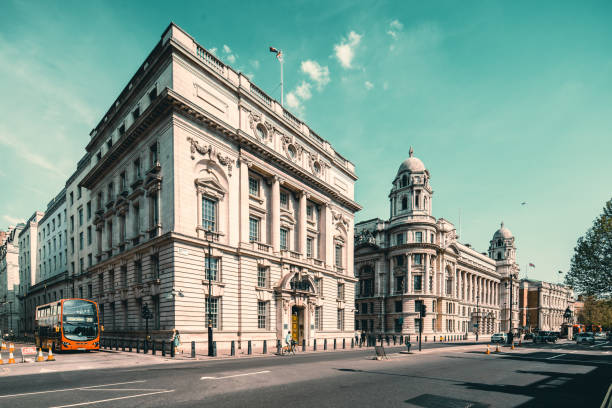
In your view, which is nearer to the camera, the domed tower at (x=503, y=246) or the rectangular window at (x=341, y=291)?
the rectangular window at (x=341, y=291)

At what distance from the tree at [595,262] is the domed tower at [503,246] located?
75.9m

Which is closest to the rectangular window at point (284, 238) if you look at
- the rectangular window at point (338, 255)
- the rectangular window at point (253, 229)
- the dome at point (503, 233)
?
the rectangular window at point (253, 229)

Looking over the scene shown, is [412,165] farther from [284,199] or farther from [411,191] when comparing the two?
[284,199]

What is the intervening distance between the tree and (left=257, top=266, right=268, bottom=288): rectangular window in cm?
3270

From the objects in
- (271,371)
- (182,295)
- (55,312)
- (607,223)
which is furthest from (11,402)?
(607,223)

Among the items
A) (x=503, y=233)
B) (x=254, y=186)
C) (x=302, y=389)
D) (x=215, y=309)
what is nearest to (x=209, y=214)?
(x=254, y=186)

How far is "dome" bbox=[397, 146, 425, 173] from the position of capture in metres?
73.2

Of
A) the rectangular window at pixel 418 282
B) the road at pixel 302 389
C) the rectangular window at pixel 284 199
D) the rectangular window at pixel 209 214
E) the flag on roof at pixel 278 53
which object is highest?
the flag on roof at pixel 278 53

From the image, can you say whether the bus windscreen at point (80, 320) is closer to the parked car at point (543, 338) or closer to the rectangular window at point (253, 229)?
the rectangular window at point (253, 229)

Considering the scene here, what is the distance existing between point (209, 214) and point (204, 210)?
0.62 m

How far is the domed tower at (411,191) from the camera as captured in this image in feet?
233

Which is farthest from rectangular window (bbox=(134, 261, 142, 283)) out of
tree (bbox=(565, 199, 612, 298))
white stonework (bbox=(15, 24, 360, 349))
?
tree (bbox=(565, 199, 612, 298))

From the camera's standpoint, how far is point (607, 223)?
115 feet

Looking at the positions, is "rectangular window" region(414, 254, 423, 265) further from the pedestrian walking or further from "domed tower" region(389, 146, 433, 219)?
the pedestrian walking
